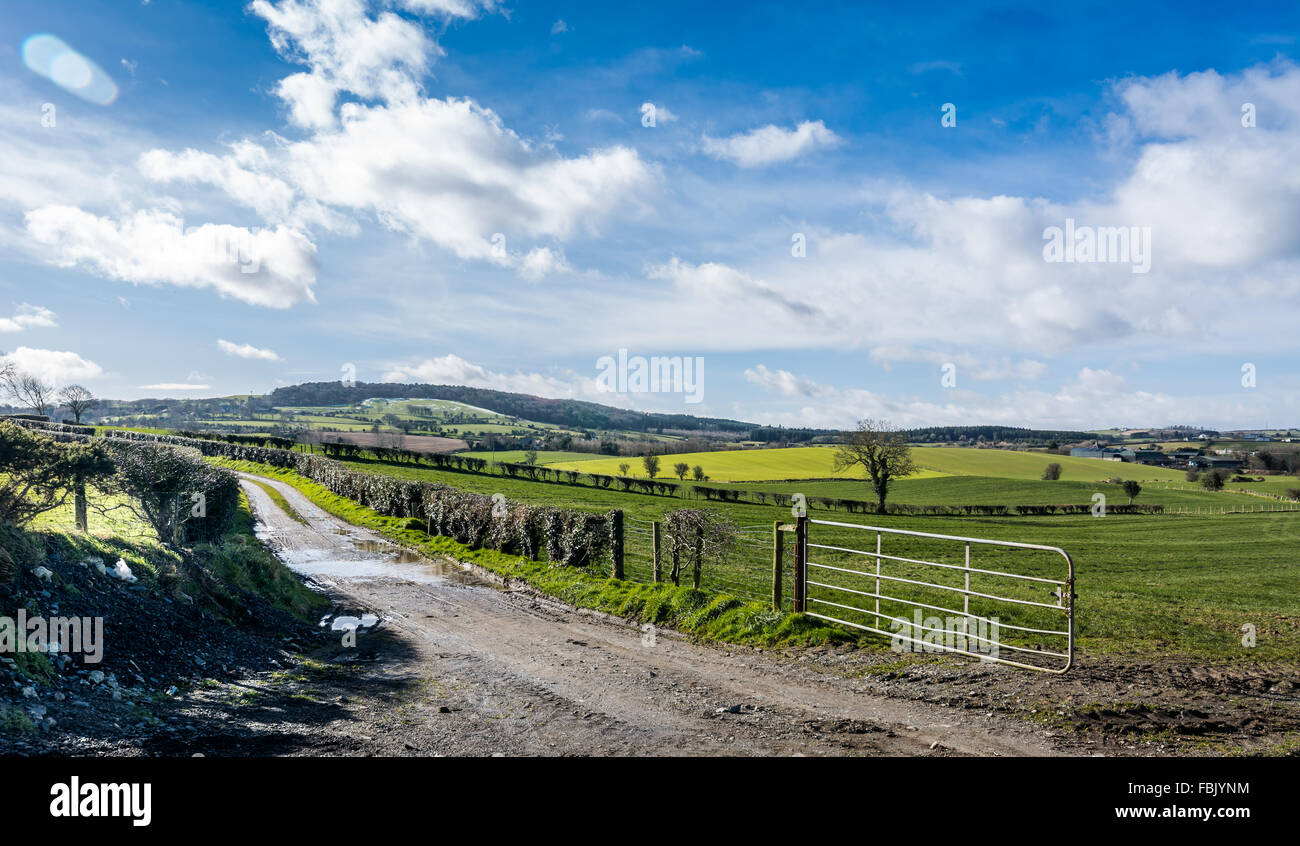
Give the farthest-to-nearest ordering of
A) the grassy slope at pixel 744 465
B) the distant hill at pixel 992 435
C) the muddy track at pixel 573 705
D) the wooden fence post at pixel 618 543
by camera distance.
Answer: the distant hill at pixel 992 435 → the grassy slope at pixel 744 465 → the wooden fence post at pixel 618 543 → the muddy track at pixel 573 705

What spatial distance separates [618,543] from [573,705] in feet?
24.8

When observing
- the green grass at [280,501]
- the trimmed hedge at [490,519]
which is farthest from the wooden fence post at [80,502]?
the green grass at [280,501]

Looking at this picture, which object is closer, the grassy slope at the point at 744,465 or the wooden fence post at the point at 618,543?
the wooden fence post at the point at 618,543

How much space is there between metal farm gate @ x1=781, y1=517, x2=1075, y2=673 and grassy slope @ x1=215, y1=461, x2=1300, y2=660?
2.35 feet

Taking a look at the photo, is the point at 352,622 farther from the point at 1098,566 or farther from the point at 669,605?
the point at 1098,566

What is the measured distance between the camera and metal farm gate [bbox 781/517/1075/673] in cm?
809

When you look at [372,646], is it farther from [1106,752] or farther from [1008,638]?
[1008,638]

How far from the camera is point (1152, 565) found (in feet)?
96.5

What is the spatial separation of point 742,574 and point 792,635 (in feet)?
35.6

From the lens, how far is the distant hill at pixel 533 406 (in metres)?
154

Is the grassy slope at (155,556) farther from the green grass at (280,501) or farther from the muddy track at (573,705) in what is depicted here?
the green grass at (280,501)

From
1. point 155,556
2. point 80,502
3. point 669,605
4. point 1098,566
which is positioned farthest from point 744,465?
point 155,556

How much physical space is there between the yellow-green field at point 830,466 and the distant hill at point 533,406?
49.3m
